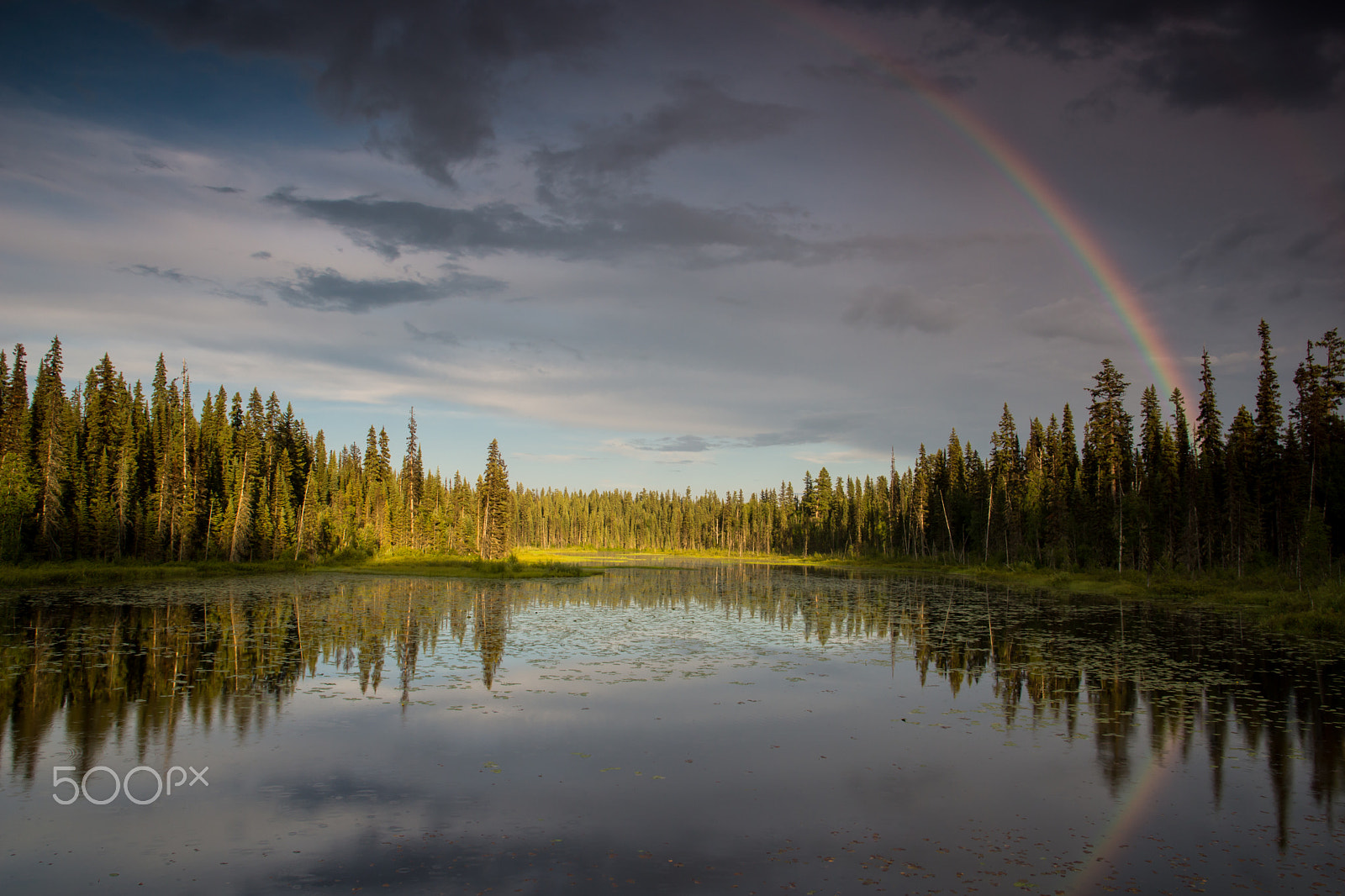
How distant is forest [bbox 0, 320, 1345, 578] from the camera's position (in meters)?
62.0

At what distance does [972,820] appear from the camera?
12.1 meters

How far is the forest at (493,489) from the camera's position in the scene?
203 feet

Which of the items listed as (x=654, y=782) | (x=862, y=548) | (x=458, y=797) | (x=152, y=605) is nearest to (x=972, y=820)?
(x=654, y=782)

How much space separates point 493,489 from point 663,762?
82961 mm

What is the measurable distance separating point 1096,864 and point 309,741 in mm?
15132

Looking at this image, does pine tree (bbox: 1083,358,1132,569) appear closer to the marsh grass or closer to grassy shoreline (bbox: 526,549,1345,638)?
grassy shoreline (bbox: 526,549,1345,638)

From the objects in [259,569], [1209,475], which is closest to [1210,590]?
[1209,475]

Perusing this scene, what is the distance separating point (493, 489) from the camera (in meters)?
94.5

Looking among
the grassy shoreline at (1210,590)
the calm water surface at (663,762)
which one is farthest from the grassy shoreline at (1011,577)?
the calm water surface at (663,762)

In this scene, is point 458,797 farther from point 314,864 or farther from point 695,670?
point 695,670

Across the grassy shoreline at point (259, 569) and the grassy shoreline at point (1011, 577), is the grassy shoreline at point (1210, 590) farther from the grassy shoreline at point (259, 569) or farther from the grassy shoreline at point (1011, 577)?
the grassy shoreline at point (259, 569)

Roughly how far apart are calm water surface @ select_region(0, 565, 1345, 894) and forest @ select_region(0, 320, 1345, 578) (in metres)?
34.8

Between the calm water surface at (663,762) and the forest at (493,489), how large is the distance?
34.8 metres

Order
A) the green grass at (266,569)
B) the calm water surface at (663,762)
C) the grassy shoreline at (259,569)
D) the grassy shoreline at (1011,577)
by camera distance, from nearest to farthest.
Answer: the calm water surface at (663,762) < the grassy shoreline at (1011,577) < the grassy shoreline at (259,569) < the green grass at (266,569)
